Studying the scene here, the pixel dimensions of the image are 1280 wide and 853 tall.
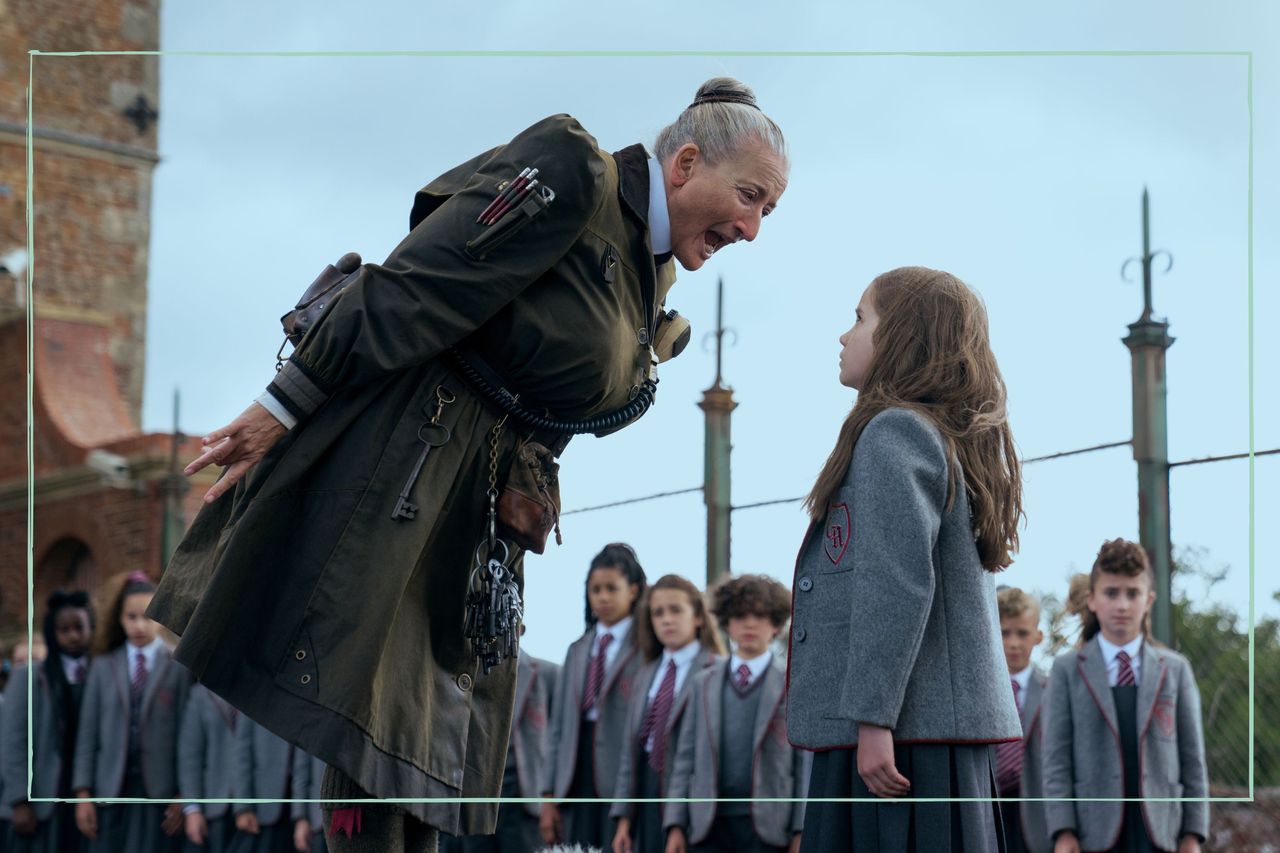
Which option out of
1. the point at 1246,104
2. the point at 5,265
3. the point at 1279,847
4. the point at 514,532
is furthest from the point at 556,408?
the point at 1279,847

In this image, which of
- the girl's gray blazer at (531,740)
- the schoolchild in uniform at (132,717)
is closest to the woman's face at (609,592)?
the girl's gray blazer at (531,740)

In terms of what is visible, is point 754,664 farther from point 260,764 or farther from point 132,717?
point 132,717

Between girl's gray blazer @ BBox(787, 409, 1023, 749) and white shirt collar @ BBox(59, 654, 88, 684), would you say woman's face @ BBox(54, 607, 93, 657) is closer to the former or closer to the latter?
white shirt collar @ BBox(59, 654, 88, 684)

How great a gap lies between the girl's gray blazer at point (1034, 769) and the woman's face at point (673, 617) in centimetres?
108

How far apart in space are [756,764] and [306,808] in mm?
2706

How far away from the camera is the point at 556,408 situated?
9.55 ft

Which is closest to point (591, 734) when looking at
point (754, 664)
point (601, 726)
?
point (601, 726)

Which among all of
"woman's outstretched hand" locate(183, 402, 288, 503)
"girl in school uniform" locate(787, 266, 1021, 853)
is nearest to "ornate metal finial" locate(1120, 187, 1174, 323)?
"girl in school uniform" locate(787, 266, 1021, 853)

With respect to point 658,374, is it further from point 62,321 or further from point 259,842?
point 259,842

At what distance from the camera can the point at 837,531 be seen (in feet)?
10.1

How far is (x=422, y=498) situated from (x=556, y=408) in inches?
11.0

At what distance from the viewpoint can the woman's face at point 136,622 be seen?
7.08m

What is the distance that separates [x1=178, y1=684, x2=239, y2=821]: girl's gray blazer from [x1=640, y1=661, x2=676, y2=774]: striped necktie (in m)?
1.47

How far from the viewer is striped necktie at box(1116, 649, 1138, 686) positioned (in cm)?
530
